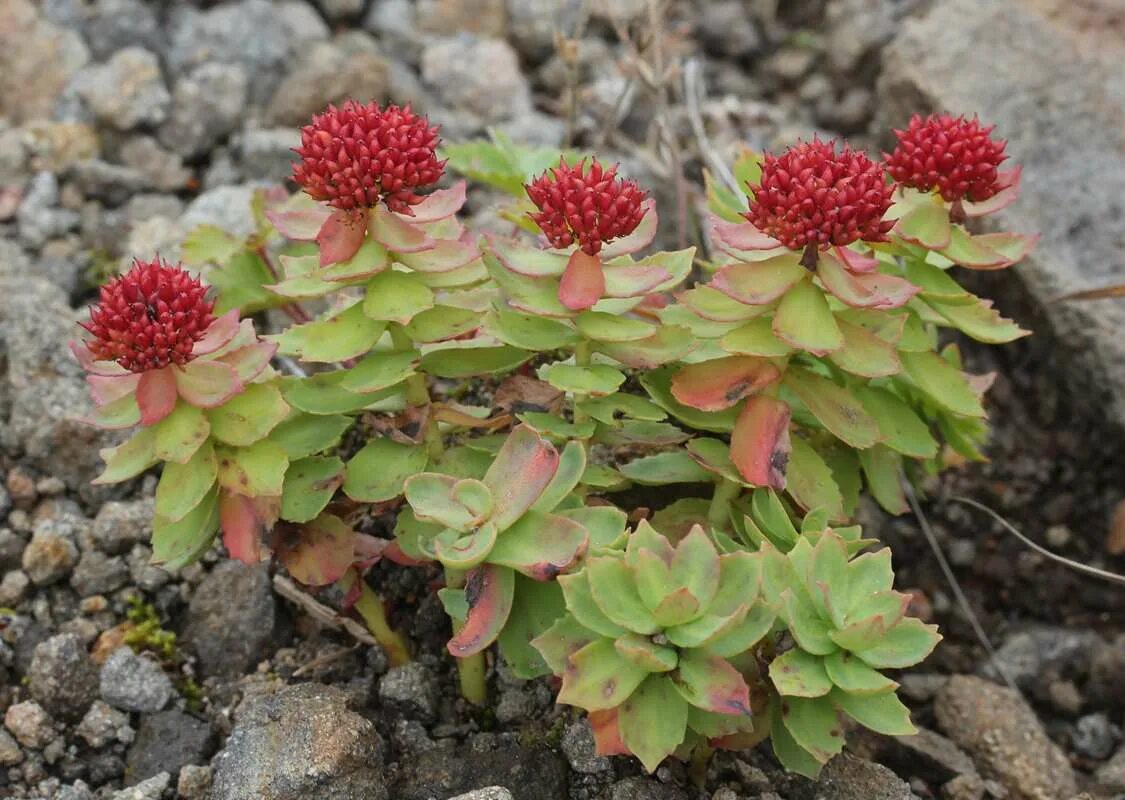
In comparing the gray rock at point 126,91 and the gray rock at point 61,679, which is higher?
the gray rock at point 126,91

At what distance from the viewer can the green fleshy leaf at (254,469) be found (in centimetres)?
265

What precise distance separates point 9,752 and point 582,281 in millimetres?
1817

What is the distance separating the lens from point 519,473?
2.53 metres

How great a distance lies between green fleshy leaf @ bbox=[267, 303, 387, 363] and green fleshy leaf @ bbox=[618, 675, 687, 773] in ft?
3.23

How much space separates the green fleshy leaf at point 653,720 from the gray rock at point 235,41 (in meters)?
3.72

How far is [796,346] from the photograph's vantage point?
2572 millimetres

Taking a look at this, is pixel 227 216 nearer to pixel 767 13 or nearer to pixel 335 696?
pixel 335 696

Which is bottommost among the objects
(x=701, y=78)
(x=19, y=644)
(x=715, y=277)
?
(x=19, y=644)

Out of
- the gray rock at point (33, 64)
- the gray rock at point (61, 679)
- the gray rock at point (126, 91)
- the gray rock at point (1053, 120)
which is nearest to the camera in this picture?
the gray rock at point (61, 679)

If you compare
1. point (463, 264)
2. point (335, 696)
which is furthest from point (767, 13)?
point (335, 696)

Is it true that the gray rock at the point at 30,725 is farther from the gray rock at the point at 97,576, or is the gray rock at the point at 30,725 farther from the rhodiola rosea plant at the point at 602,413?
the rhodiola rosea plant at the point at 602,413

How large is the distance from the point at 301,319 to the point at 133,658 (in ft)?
4.01

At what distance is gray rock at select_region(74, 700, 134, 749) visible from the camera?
3010mm

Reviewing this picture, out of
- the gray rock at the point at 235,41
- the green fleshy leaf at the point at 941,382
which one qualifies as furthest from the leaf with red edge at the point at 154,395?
the gray rock at the point at 235,41
